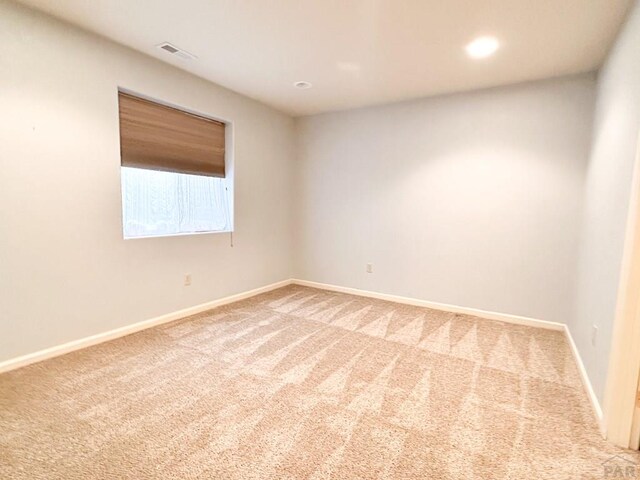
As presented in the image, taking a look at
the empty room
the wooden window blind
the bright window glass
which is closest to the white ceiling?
the empty room

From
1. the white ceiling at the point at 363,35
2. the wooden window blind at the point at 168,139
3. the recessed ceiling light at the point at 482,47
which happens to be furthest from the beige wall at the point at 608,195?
the wooden window blind at the point at 168,139

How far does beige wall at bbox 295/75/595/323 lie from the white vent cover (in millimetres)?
2009

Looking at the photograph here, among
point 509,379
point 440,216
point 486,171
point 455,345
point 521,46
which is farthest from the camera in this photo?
point 440,216

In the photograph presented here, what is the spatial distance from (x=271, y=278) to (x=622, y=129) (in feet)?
12.3

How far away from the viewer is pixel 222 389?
6.44 feet

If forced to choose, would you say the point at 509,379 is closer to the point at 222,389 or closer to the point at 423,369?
the point at 423,369

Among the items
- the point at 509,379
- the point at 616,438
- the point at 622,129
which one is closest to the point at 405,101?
the point at 622,129

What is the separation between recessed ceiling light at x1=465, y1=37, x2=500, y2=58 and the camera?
235 centimetres

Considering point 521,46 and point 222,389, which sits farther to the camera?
point 521,46

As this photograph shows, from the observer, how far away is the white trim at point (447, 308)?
314 centimetres

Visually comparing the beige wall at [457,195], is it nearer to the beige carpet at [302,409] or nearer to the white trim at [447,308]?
the white trim at [447,308]

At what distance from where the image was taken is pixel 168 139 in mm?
3053

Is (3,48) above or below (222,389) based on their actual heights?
above

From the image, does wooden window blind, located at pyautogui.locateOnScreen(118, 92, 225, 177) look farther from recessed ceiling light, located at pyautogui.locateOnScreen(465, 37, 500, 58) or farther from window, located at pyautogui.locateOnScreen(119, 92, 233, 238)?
recessed ceiling light, located at pyautogui.locateOnScreen(465, 37, 500, 58)
